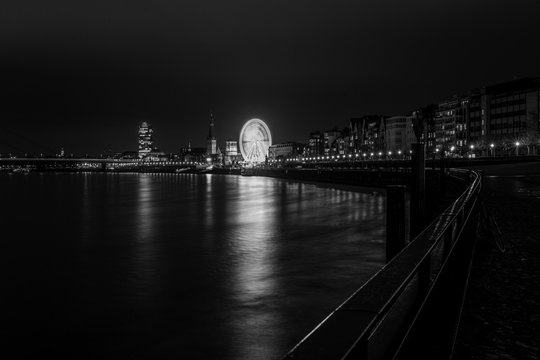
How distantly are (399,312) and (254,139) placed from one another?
12626cm

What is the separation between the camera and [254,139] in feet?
433

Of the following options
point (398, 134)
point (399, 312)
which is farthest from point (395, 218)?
point (398, 134)

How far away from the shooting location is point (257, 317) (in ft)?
36.6

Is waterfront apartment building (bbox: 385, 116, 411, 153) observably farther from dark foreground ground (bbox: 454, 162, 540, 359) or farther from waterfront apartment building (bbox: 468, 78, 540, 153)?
dark foreground ground (bbox: 454, 162, 540, 359)

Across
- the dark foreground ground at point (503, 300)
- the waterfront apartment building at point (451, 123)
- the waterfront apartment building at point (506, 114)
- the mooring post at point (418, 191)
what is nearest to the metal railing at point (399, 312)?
the dark foreground ground at point (503, 300)

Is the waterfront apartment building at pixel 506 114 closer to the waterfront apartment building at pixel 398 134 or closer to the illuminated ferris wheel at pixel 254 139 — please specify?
the waterfront apartment building at pixel 398 134

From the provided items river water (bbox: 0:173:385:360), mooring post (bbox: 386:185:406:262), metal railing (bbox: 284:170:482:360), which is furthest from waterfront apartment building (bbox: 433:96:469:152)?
metal railing (bbox: 284:170:482:360)

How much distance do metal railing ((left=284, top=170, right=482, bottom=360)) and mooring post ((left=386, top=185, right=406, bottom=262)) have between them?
2.45 meters

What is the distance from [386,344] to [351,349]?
2752 mm

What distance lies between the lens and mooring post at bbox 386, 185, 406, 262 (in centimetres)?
1212

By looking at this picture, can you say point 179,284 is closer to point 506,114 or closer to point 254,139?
point 254,139

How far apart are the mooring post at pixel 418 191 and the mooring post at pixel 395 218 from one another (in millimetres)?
3411

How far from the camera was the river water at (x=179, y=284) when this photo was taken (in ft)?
32.1

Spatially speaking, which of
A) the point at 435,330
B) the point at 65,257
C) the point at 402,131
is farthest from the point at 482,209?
the point at 402,131
